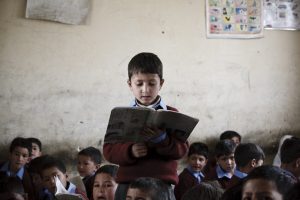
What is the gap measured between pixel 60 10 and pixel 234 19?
1.50m

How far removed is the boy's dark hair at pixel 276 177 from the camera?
157 cm

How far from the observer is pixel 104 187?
8.77 feet

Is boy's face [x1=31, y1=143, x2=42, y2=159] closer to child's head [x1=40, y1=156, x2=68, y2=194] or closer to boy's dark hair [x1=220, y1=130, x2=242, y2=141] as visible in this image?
child's head [x1=40, y1=156, x2=68, y2=194]

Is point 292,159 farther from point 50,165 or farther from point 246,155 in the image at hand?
point 50,165

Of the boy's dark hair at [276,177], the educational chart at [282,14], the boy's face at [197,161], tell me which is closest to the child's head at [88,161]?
the boy's face at [197,161]

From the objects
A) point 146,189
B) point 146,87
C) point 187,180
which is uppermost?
point 146,87

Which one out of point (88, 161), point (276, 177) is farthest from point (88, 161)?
point (276, 177)

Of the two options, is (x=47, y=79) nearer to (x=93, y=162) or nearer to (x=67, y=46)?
(x=67, y=46)

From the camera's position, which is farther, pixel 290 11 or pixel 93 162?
pixel 290 11

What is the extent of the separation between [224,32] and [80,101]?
138cm

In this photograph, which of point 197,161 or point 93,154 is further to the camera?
point 197,161

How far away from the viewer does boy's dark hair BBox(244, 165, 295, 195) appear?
157 cm

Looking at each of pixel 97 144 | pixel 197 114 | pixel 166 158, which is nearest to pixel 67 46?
pixel 97 144

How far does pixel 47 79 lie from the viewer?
12.0ft
